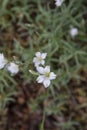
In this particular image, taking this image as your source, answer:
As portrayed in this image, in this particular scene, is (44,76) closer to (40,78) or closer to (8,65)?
(40,78)

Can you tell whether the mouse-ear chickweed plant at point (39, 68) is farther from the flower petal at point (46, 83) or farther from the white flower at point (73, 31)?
the white flower at point (73, 31)

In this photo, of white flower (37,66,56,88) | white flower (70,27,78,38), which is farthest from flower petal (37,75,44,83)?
white flower (70,27,78,38)

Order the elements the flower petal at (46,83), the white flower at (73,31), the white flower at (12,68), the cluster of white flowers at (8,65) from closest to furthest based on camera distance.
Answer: the flower petal at (46,83), the cluster of white flowers at (8,65), the white flower at (12,68), the white flower at (73,31)

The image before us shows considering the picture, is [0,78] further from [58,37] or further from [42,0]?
[42,0]

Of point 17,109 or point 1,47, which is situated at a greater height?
point 1,47

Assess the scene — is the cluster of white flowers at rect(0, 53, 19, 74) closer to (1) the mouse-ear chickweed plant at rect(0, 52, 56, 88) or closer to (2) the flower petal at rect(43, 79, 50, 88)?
(1) the mouse-ear chickweed plant at rect(0, 52, 56, 88)

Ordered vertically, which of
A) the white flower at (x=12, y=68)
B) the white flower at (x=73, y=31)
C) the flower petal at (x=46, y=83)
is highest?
the white flower at (x=73, y=31)

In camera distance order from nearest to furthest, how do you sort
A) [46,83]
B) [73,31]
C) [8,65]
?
[46,83] < [8,65] < [73,31]

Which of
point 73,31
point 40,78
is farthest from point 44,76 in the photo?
point 73,31

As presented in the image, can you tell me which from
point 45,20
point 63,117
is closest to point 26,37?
point 45,20

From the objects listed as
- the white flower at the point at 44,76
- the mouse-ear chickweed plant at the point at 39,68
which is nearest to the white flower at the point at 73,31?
the mouse-ear chickweed plant at the point at 39,68

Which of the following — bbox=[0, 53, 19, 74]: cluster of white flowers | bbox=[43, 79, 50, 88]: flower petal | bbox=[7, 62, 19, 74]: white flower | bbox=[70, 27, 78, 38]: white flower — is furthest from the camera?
bbox=[70, 27, 78, 38]: white flower
